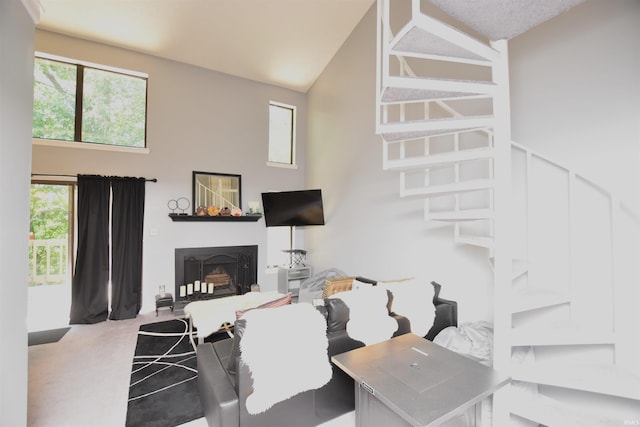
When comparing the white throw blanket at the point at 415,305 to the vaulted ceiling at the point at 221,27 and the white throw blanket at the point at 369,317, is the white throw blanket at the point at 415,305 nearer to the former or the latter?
the white throw blanket at the point at 369,317

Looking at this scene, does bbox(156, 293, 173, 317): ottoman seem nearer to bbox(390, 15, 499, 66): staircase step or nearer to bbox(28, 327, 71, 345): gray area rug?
bbox(28, 327, 71, 345): gray area rug

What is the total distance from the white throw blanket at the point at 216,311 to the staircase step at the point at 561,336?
7.62ft

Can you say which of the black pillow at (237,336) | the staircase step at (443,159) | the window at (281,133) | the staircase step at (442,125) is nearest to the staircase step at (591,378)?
the staircase step at (443,159)

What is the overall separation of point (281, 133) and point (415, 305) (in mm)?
4347

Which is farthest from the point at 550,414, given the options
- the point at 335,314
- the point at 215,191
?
the point at 215,191

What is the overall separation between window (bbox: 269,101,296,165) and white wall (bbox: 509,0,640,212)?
13.3 ft

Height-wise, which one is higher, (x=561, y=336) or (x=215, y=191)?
(x=215, y=191)

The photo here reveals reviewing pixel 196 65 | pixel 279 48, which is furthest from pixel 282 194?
pixel 196 65

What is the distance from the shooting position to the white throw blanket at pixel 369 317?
1864 mm

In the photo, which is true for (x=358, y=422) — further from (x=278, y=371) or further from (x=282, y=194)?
(x=282, y=194)

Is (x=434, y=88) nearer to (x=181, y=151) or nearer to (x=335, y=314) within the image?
(x=335, y=314)

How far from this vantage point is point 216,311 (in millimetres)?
2867

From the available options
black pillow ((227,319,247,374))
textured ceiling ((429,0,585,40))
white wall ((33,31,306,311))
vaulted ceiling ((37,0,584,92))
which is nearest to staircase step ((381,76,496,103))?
textured ceiling ((429,0,585,40))

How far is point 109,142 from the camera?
3.95 m
